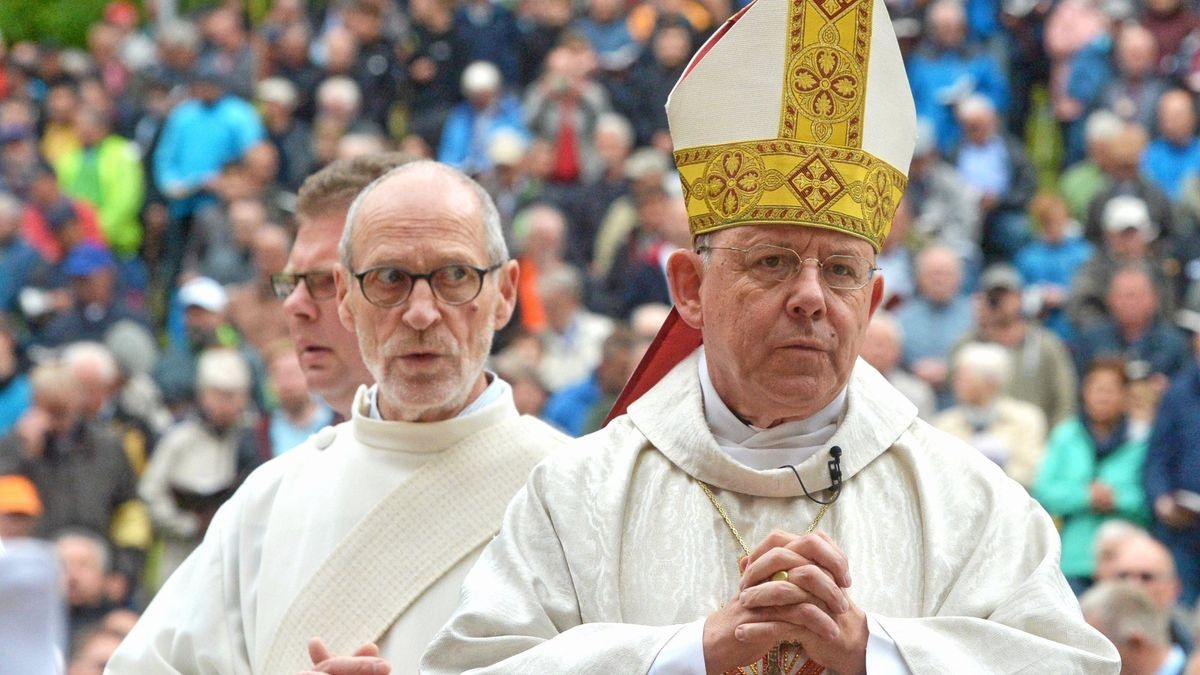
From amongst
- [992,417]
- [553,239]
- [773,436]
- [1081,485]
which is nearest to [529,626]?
[773,436]

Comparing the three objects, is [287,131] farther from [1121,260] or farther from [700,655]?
[700,655]

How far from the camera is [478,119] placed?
55.9 feet

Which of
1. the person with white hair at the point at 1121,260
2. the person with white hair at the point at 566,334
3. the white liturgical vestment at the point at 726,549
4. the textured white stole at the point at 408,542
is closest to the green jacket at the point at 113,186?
the person with white hair at the point at 566,334

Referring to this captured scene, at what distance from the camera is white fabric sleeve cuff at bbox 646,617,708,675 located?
3.92m

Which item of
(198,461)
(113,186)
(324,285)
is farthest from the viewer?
(113,186)

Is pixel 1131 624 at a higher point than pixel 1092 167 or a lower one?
lower

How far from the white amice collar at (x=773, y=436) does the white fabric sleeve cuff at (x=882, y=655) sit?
47 centimetres

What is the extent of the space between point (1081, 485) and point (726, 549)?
22.2 ft

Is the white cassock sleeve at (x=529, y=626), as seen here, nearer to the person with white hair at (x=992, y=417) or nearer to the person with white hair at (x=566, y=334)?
the person with white hair at (x=992, y=417)

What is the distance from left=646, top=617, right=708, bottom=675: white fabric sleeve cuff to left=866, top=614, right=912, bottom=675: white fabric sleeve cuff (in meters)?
0.28

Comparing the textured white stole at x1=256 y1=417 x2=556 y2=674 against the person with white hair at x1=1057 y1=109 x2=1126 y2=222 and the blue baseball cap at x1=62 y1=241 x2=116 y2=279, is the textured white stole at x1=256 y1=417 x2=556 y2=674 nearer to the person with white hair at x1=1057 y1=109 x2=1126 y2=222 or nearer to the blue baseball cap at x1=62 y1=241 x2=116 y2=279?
the person with white hair at x1=1057 y1=109 x2=1126 y2=222

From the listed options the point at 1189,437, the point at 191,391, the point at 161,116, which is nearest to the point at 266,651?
the point at 1189,437

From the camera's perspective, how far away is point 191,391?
13.2 metres

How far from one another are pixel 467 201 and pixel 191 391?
329 inches
